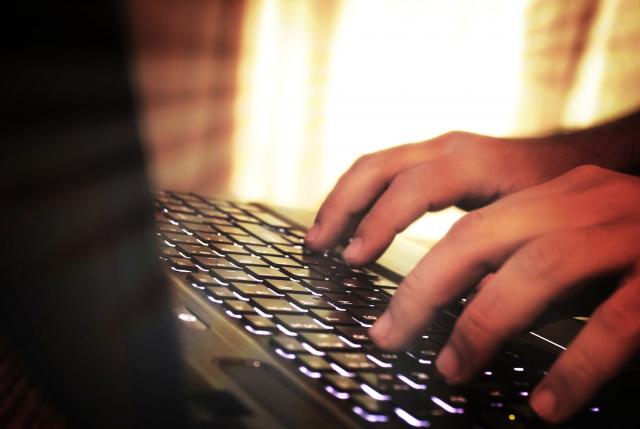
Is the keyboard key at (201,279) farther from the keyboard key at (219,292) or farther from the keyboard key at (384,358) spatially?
the keyboard key at (384,358)

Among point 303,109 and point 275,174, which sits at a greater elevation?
point 303,109

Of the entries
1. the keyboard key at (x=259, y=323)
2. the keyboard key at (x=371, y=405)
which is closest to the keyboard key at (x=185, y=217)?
the keyboard key at (x=259, y=323)

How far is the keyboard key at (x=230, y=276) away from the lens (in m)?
0.53

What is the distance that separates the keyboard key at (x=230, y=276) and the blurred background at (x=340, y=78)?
5.40 ft

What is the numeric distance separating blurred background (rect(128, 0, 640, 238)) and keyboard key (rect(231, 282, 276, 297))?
1678 mm

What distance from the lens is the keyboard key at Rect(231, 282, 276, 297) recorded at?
1.67 ft

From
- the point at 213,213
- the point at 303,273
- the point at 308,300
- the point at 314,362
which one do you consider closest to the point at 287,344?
the point at 314,362

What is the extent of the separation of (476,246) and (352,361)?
0.16m

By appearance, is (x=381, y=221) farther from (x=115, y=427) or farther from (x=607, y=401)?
(x=115, y=427)

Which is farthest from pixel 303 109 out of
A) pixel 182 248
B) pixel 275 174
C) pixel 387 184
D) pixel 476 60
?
pixel 182 248

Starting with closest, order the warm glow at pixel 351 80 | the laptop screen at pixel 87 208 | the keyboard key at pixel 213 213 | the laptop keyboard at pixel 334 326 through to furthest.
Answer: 1. the laptop screen at pixel 87 208
2. the laptop keyboard at pixel 334 326
3. the keyboard key at pixel 213 213
4. the warm glow at pixel 351 80

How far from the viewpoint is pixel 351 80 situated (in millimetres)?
2549

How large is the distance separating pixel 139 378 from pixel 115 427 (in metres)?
0.02

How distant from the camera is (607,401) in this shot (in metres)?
0.50
